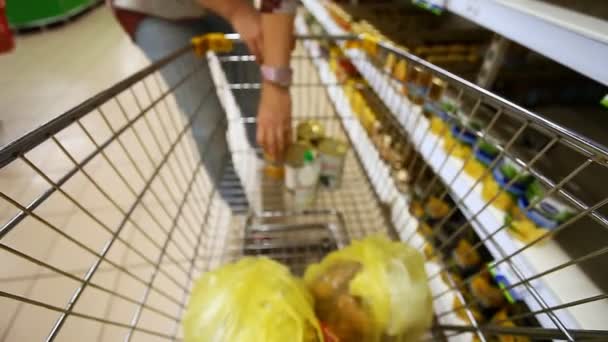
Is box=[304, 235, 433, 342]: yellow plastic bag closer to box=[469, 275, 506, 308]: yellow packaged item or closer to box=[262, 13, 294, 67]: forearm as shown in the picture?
box=[469, 275, 506, 308]: yellow packaged item

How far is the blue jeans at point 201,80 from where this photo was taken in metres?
0.68

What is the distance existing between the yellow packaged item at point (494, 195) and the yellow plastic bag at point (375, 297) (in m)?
0.18

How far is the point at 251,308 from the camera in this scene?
0.44 metres

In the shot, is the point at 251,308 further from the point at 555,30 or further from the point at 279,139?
the point at 555,30

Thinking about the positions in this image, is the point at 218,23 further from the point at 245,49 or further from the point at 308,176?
the point at 308,176

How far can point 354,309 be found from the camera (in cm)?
48

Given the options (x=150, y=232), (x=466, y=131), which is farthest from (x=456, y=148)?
(x=150, y=232)

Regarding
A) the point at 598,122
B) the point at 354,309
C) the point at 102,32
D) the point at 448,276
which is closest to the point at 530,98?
the point at 598,122

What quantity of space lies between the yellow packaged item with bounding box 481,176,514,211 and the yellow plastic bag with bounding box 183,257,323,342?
0.37 meters

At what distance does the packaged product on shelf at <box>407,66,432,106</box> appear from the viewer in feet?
2.64

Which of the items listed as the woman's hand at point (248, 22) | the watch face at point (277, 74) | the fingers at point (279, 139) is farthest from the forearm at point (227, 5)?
the fingers at point (279, 139)

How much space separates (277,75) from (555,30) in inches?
15.6

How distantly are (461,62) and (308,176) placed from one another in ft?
1.71

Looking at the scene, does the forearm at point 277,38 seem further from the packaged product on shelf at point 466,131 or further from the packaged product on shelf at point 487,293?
the packaged product on shelf at point 487,293
